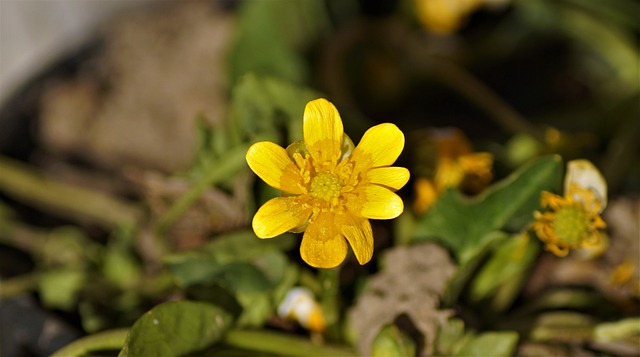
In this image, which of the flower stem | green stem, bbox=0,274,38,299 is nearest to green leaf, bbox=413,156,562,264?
the flower stem

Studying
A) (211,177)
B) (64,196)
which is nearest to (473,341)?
(211,177)

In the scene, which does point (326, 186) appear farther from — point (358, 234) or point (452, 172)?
point (452, 172)

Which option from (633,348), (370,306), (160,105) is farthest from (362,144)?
(160,105)

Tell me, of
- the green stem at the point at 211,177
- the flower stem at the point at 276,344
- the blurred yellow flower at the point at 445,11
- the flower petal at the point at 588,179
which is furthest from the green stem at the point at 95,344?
the blurred yellow flower at the point at 445,11

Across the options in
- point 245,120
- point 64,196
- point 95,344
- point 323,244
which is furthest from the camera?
point 64,196

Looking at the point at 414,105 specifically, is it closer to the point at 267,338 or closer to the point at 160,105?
the point at 160,105

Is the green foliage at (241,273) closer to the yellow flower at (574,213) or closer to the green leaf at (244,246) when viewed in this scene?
the green leaf at (244,246)
